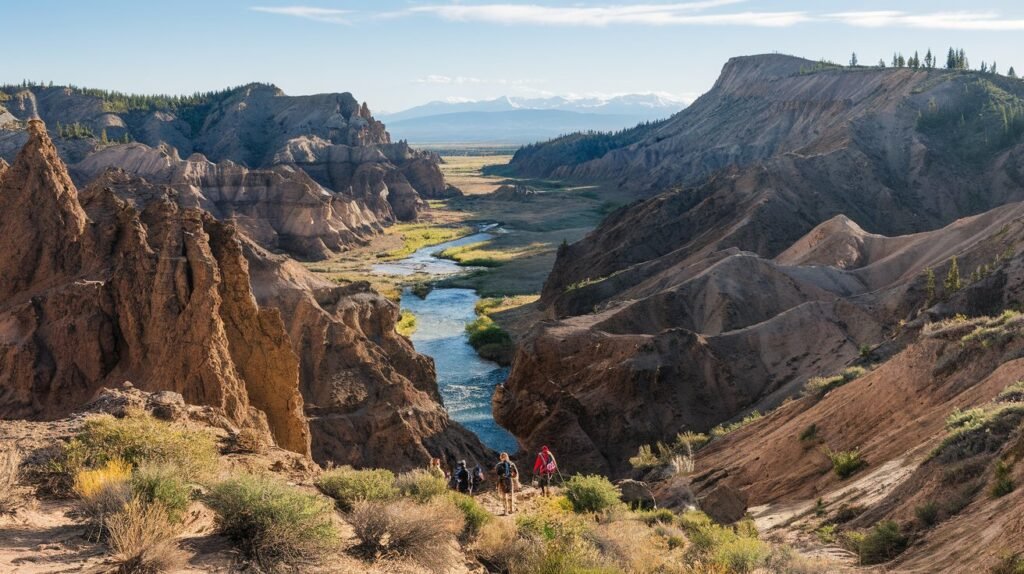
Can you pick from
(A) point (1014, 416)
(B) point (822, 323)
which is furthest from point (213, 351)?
(B) point (822, 323)

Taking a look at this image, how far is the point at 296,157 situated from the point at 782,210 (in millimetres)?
78243

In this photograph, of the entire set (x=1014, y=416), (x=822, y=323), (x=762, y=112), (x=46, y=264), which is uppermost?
(x=762, y=112)

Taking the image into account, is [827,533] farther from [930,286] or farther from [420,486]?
[930,286]

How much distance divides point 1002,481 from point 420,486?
9150 millimetres

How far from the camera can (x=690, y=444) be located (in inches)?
1246

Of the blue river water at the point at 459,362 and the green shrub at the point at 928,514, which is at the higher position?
the green shrub at the point at 928,514

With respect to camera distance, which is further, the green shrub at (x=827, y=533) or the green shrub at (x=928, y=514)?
the green shrub at (x=827, y=533)

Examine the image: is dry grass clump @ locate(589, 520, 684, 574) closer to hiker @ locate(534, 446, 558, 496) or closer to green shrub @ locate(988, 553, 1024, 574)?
green shrub @ locate(988, 553, 1024, 574)

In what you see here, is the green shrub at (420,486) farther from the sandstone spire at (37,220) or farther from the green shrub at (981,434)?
the sandstone spire at (37,220)

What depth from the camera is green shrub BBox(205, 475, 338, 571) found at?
1059 centimetres

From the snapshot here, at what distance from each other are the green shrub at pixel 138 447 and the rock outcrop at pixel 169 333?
23.6 feet

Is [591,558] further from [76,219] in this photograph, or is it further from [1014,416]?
[76,219]

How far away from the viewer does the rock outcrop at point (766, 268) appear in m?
37.5

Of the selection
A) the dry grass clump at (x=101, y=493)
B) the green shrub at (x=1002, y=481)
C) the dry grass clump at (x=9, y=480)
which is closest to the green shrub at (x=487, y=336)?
the green shrub at (x=1002, y=481)
